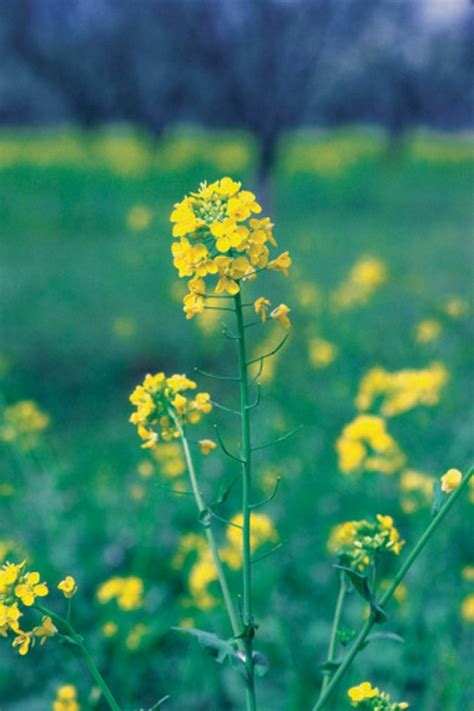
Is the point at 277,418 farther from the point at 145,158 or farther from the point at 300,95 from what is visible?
the point at 145,158

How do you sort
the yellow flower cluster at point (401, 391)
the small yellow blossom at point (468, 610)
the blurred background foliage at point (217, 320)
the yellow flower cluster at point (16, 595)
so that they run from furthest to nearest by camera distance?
the yellow flower cluster at point (401, 391)
the blurred background foliage at point (217, 320)
the small yellow blossom at point (468, 610)
the yellow flower cluster at point (16, 595)

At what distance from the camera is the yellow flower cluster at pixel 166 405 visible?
1.52 meters

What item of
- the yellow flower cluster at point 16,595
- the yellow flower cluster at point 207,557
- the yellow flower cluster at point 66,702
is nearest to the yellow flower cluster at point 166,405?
the yellow flower cluster at point 16,595

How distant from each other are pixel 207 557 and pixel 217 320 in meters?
0.95

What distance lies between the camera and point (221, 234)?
1292 mm

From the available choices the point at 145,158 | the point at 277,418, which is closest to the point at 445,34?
the point at 145,158

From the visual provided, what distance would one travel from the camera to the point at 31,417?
3410 millimetres

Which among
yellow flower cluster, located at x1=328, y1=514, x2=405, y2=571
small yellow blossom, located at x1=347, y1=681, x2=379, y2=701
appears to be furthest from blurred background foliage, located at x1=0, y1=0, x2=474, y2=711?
small yellow blossom, located at x1=347, y1=681, x2=379, y2=701

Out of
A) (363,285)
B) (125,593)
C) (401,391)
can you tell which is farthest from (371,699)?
(363,285)

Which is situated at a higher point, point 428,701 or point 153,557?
point 153,557

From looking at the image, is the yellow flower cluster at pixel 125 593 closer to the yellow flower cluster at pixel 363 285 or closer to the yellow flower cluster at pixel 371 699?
the yellow flower cluster at pixel 371 699

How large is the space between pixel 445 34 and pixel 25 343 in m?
12.0

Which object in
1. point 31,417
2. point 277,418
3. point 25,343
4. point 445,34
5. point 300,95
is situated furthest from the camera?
point 445,34

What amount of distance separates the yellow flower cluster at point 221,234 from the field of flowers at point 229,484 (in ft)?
0.04
